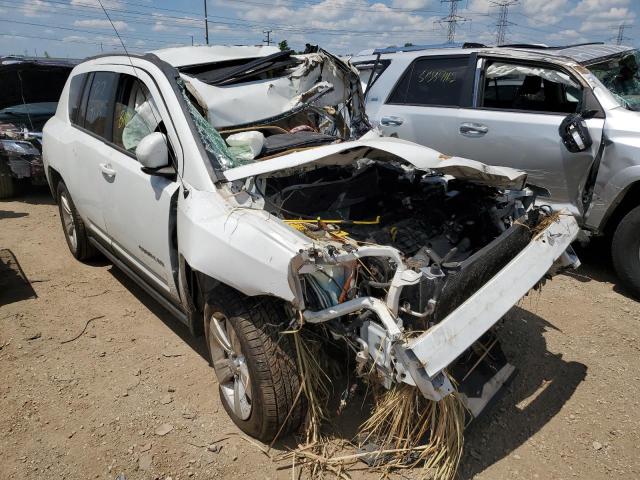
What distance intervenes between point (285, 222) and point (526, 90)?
3.97 metres

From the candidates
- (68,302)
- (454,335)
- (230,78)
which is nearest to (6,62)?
(68,302)

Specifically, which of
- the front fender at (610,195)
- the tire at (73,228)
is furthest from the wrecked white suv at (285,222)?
the front fender at (610,195)

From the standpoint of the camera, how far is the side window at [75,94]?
13.5 feet

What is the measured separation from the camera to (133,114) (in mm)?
3277

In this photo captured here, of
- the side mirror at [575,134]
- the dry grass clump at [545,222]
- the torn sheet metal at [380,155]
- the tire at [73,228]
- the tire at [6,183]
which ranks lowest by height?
the tire at [6,183]

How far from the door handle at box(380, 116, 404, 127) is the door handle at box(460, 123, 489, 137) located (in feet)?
2.58

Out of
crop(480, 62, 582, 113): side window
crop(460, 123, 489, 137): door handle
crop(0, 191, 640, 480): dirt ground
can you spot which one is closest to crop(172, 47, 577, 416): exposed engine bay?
crop(0, 191, 640, 480): dirt ground

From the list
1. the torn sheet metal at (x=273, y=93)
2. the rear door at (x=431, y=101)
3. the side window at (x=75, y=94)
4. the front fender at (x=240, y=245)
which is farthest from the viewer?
the rear door at (x=431, y=101)

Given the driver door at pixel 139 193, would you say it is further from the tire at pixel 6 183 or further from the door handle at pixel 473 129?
the tire at pixel 6 183

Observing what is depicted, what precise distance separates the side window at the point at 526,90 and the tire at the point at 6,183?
6.58 meters

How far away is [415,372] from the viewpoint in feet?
6.24

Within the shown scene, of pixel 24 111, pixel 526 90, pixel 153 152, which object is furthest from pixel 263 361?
pixel 24 111

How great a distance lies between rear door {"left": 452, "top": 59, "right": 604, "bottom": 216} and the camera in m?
4.26

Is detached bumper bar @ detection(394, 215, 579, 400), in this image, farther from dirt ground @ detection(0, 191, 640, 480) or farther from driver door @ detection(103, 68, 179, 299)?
driver door @ detection(103, 68, 179, 299)
